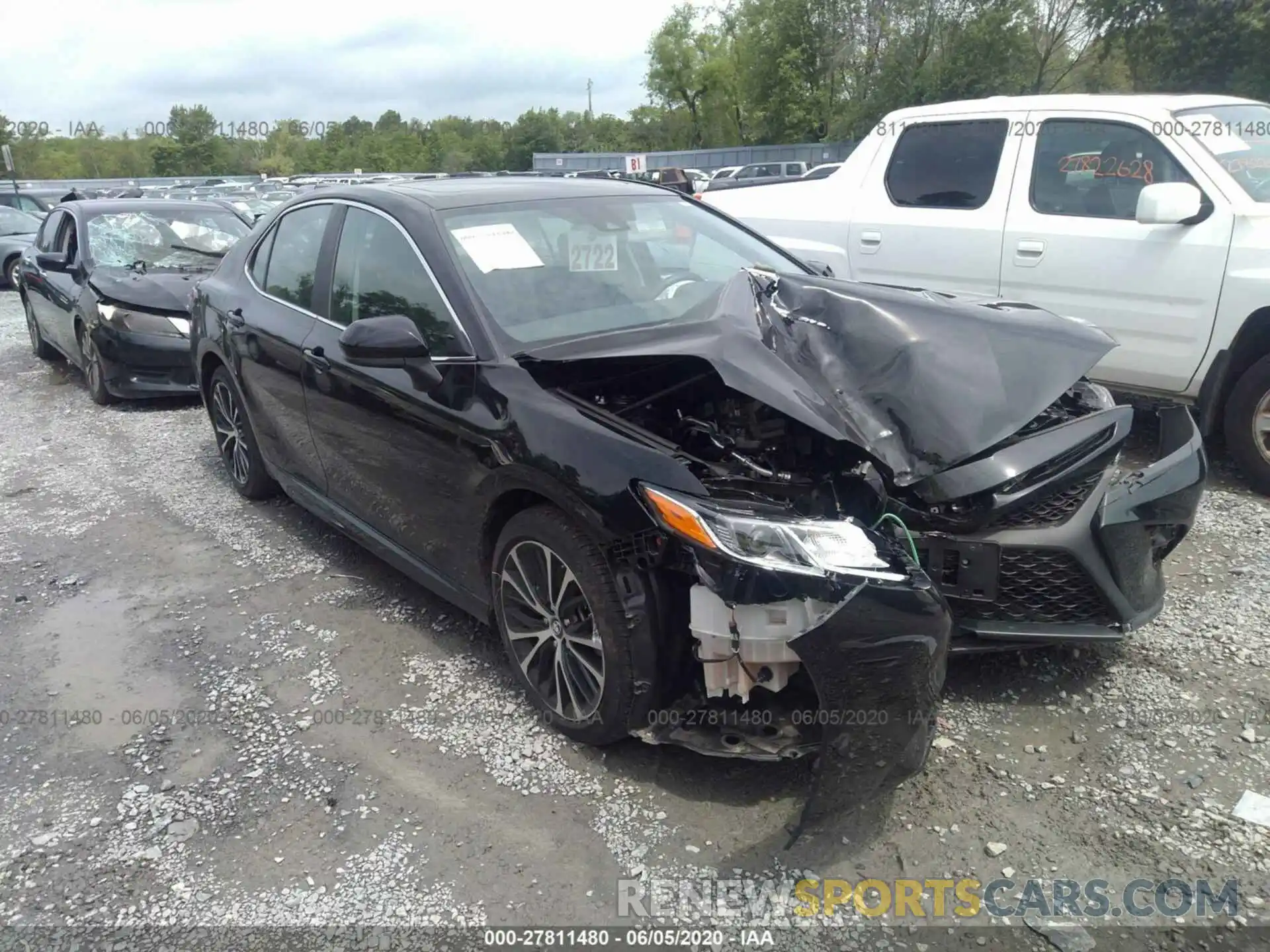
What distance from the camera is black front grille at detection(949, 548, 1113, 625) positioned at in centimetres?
287

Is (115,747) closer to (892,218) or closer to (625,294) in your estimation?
(625,294)

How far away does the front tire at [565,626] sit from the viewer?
277 cm

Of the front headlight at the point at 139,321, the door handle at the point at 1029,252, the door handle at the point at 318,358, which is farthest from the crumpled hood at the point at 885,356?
the front headlight at the point at 139,321

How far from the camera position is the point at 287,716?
3426 mm

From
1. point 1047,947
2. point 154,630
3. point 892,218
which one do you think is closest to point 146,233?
point 154,630

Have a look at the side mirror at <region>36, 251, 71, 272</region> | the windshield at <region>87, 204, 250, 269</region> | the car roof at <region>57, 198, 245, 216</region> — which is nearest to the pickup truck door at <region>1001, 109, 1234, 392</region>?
the windshield at <region>87, 204, 250, 269</region>

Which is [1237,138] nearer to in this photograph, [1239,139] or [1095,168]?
[1239,139]

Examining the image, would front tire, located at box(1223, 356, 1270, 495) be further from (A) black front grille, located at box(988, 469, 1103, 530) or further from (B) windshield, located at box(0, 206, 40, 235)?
(B) windshield, located at box(0, 206, 40, 235)

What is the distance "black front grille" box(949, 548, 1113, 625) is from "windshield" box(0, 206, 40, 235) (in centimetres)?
2086

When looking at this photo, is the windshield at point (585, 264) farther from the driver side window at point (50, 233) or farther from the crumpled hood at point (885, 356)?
the driver side window at point (50, 233)

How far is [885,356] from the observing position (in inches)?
116

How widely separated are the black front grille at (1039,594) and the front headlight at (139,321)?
700 cm

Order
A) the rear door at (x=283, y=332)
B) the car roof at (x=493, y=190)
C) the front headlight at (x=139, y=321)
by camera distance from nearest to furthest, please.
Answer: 1. the car roof at (x=493, y=190)
2. the rear door at (x=283, y=332)
3. the front headlight at (x=139, y=321)

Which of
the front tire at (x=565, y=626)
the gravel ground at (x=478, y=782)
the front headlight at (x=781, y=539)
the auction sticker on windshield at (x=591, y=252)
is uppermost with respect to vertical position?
the auction sticker on windshield at (x=591, y=252)
